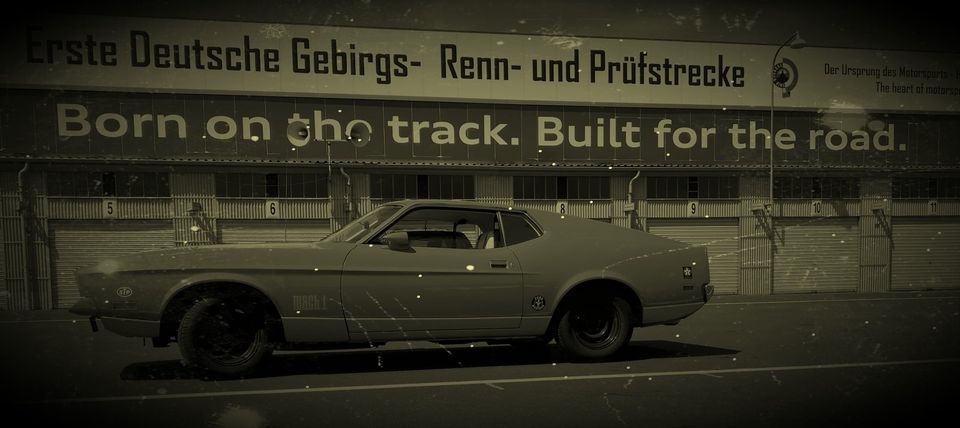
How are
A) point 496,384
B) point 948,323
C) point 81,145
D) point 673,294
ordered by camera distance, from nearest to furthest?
point 496,384
point 673,294
point 948,323
point 81,145

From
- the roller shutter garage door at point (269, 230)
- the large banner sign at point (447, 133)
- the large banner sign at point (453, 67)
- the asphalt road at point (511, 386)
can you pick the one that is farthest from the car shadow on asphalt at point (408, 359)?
the large banner sign at point (453, 67)

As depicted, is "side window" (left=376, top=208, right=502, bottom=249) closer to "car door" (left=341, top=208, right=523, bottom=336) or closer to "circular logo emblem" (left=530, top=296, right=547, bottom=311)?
"car door" (left=341, top=208, right=523, bottom=336)

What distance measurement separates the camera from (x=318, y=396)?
4.66 m

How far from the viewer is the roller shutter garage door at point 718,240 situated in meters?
18.1

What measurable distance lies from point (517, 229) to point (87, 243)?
13.7 metres

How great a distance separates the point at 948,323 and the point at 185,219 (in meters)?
15.8

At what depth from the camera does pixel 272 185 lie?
16109mm

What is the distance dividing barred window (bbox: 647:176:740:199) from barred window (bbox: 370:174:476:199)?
533 centimetres

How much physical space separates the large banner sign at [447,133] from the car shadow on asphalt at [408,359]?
10.2m

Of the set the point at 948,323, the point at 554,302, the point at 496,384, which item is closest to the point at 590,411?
the point at 496,384

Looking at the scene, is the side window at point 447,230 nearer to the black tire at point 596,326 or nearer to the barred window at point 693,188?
the black tire at point 596,326

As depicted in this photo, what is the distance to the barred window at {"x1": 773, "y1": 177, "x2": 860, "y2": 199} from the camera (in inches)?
728

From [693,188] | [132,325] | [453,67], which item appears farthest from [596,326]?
[693,188]

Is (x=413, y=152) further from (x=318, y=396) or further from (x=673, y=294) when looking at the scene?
(x=318, y=396)
